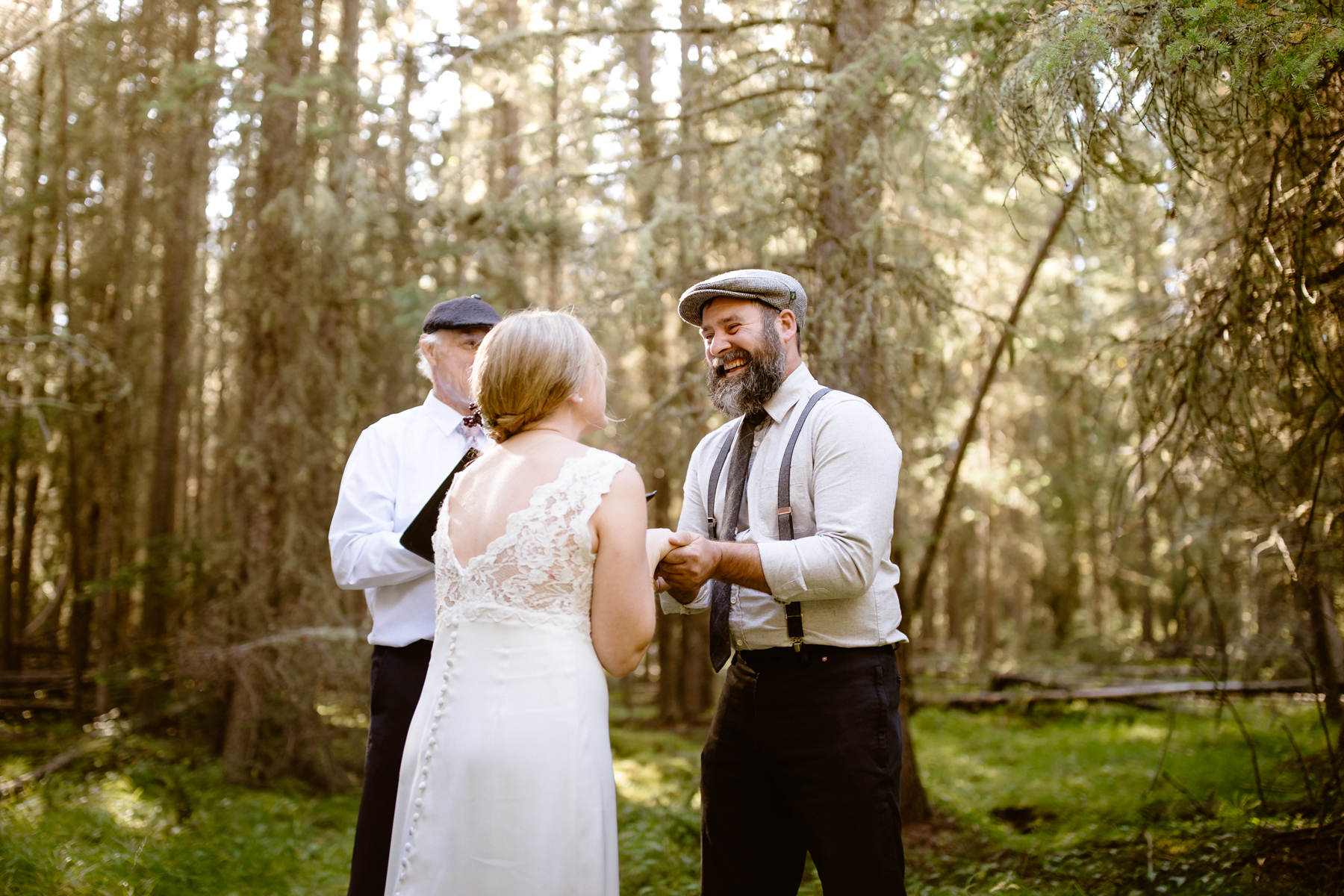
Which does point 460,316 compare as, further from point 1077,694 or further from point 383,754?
point 1077,694

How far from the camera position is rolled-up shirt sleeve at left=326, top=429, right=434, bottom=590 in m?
3.18

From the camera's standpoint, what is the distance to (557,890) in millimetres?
2215

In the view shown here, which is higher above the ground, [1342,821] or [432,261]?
[432,261]

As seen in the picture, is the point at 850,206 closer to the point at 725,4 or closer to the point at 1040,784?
the point at 725,4

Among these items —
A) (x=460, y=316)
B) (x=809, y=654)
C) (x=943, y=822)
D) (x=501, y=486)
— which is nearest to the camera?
(x=501, y=486)

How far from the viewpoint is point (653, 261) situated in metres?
6.26

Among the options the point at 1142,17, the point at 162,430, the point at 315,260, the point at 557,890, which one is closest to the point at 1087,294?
the point at 315,260

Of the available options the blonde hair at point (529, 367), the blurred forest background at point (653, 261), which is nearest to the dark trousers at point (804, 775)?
the blonde hair at point (529, 367)

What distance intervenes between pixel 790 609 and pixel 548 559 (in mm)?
843

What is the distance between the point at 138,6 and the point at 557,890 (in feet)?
35.5

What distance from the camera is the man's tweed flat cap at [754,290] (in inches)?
115

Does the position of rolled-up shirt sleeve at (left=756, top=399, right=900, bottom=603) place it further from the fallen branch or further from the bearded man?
the fallen branch

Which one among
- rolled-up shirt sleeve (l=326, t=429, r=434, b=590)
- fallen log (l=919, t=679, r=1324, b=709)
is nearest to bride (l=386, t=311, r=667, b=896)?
rolled-up shirt sleeve (l=326, t=429, r=434, b=590)

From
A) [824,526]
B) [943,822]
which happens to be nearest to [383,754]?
[824,526]
